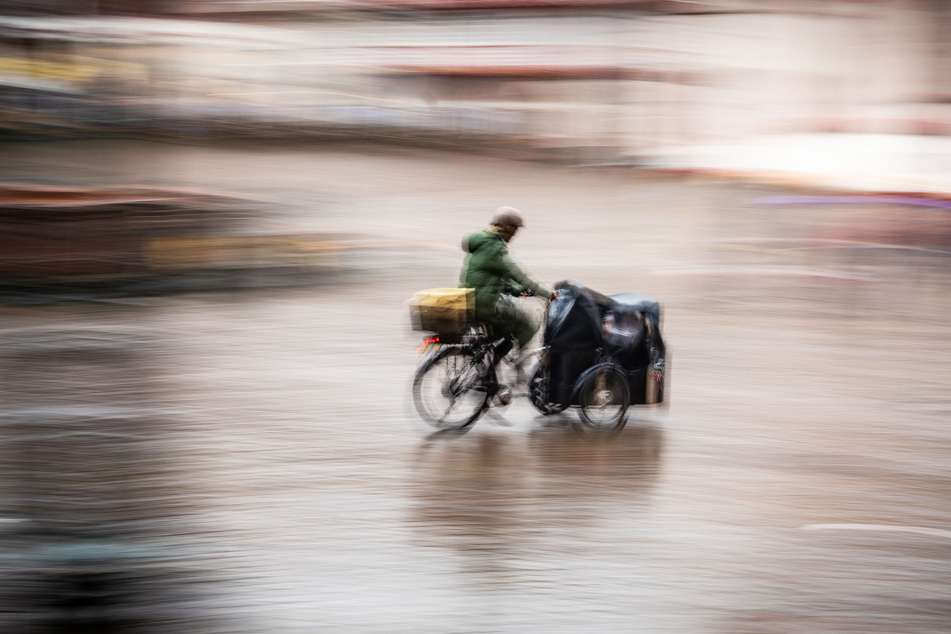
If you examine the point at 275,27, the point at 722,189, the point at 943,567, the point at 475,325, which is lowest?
the point at 943,567

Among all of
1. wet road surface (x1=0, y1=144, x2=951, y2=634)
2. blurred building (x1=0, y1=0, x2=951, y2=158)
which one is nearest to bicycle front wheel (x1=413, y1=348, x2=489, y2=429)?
wet road surface (x1=0, y1=144, x2=951, y2=634)

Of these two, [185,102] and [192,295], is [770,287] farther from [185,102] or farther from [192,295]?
[185,102]

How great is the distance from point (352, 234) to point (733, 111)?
38.5ft

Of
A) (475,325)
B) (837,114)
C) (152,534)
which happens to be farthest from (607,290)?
(837,114)

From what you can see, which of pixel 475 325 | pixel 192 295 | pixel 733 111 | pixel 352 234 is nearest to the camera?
pixel 475 325

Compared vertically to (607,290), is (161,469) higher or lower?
lower

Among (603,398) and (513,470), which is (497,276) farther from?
(513,470)

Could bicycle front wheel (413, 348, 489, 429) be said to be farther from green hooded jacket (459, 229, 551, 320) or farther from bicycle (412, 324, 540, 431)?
green hooded jacket (459, 229, 551, 320)

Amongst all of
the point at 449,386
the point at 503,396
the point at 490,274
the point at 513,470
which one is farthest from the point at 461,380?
the point at 513,470

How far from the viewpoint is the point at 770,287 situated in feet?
44.8

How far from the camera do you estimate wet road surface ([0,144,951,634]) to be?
5.18 metres

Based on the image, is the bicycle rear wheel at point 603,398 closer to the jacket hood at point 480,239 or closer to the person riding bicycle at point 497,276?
the person riding bicycle at point 497,276

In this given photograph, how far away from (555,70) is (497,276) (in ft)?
66.9

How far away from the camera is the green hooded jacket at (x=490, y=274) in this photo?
7.64 m
